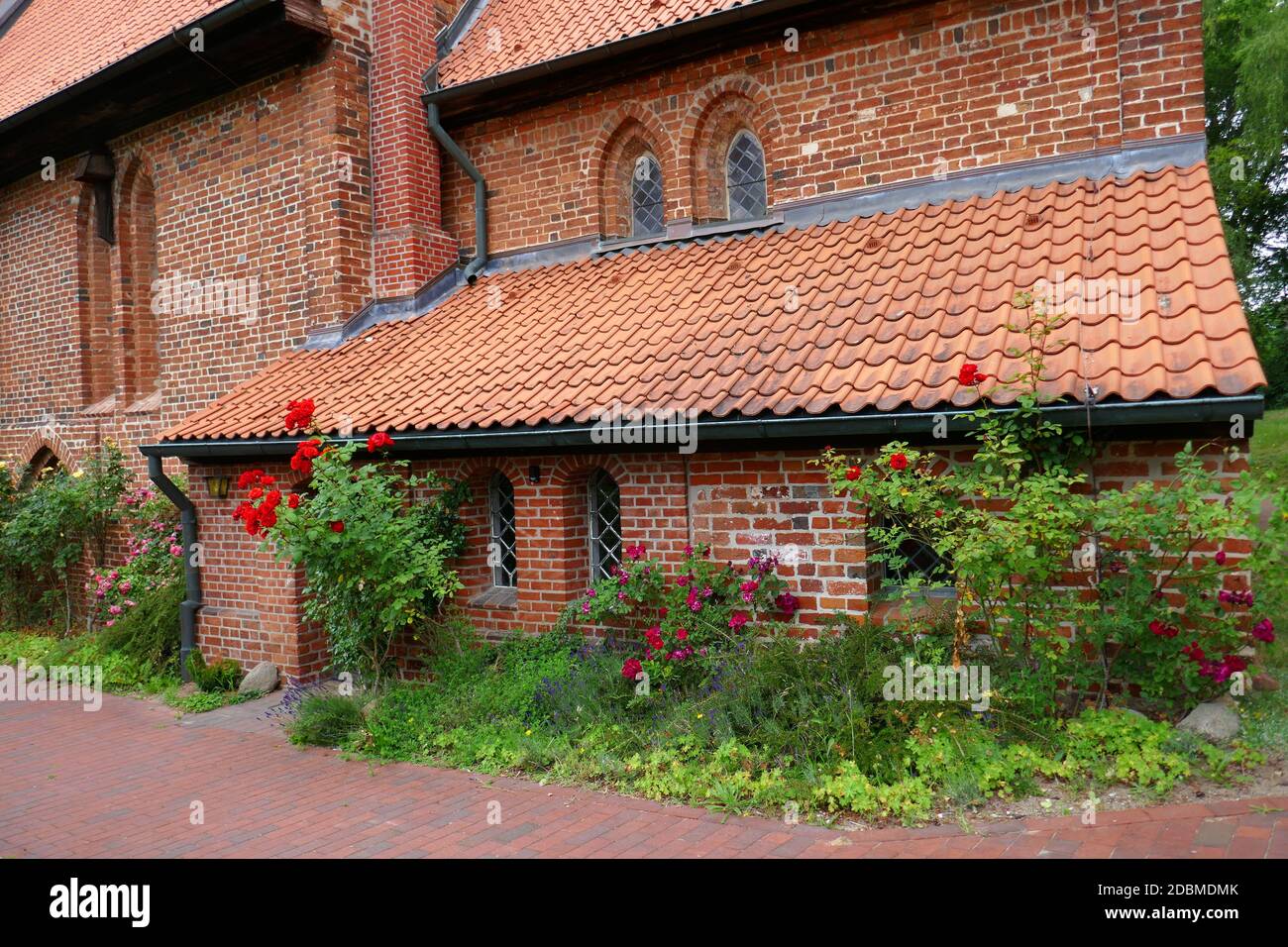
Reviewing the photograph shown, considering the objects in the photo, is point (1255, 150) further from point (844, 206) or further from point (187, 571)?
point (187, 571)

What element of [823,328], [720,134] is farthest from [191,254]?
[823,328]

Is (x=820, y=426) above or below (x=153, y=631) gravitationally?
above

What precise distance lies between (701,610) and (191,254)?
848 centimetres

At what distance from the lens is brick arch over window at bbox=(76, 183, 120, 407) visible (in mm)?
12766

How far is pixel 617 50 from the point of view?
889 cm

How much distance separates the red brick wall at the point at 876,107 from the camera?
6.92 meters

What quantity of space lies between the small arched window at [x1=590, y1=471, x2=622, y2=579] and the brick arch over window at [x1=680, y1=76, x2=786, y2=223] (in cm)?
310

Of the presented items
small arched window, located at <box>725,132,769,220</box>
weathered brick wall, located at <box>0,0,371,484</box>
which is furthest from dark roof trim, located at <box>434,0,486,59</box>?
small arched window, located at <box>725,132,769,220</box>

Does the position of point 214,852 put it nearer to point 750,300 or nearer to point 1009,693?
point 1009,693

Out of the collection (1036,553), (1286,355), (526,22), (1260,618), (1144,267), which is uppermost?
(526,22)

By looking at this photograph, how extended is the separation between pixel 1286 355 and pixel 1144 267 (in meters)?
18.0

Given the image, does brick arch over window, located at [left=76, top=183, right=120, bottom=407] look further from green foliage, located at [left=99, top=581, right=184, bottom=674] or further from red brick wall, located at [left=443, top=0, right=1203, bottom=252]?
red brick wall, located at [left=443, top=0, right=1203, bottom=252]

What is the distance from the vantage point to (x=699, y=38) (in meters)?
8.66

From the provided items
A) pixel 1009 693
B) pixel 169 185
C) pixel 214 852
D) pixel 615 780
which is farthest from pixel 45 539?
pixel 1009 693
